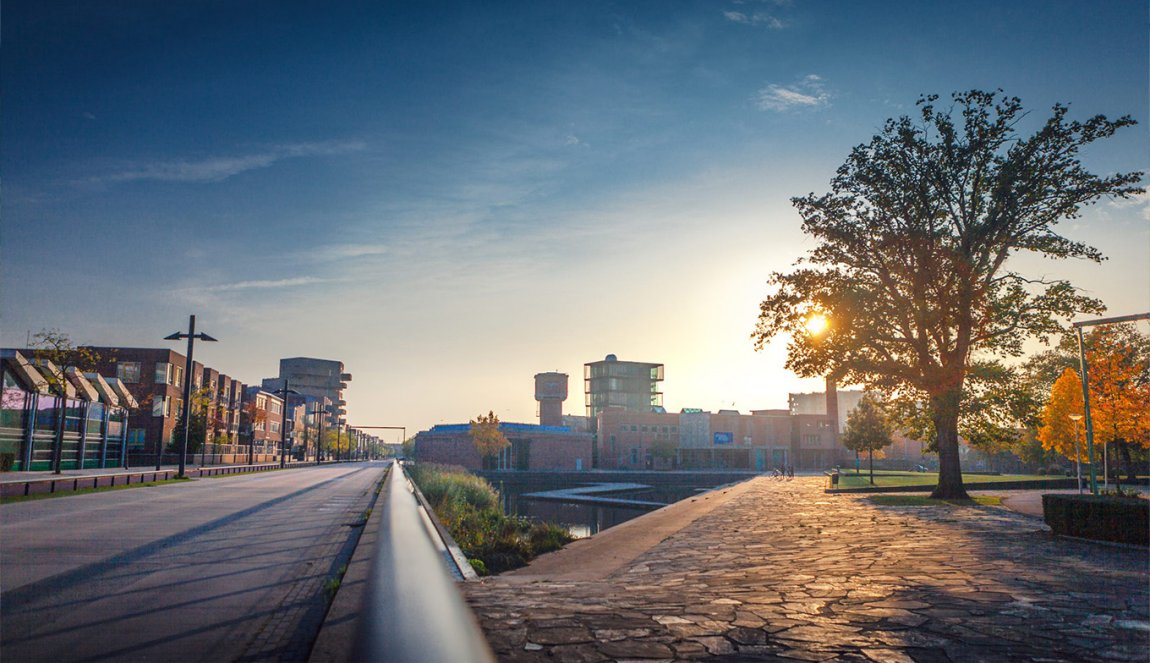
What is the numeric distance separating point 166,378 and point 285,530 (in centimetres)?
5957

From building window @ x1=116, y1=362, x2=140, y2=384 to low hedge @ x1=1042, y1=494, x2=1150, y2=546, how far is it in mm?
69188

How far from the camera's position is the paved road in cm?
475

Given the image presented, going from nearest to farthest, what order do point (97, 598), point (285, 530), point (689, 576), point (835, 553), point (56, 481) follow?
point (97, 598) < point (689, 576) < point (835, 553) < point (285, 530) < point (56, 481)

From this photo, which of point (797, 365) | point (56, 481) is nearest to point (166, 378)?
point (56, 481)

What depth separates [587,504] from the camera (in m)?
42.6

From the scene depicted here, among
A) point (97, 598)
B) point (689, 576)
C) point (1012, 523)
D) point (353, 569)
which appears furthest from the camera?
point (1012, 523)

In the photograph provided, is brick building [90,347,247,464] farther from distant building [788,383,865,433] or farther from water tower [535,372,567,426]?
distant building [788,383,865,433]

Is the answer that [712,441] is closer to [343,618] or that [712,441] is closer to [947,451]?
Result: [947,451]

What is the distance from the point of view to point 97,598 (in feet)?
20.3

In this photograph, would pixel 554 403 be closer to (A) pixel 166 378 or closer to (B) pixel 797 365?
(A) pixel 166 378

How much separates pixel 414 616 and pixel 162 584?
6587 millimetres

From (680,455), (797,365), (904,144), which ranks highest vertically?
(904,144)

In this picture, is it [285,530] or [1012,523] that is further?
[1012,523]

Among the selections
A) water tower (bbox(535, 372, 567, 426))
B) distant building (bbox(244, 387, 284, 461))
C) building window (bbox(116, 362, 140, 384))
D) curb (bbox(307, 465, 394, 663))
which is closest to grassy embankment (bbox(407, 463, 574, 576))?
curb (bbox(307, 465, 394, 663))
